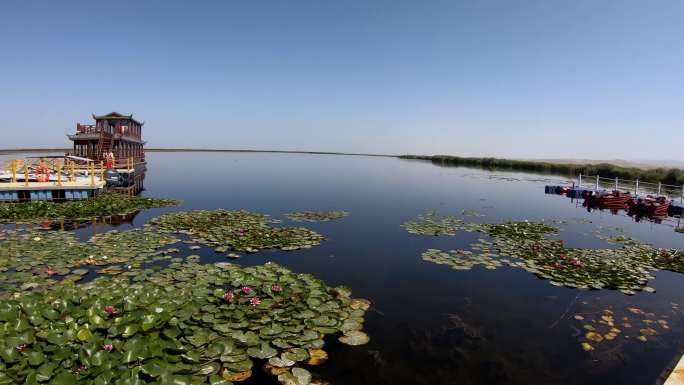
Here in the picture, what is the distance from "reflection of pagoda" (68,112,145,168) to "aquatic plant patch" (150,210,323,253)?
2133 cm

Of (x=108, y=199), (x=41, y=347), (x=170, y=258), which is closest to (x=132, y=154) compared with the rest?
(x=108, y=199)

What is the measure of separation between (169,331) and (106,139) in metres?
37.7

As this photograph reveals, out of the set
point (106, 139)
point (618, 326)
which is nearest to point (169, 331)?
point (618, 326)

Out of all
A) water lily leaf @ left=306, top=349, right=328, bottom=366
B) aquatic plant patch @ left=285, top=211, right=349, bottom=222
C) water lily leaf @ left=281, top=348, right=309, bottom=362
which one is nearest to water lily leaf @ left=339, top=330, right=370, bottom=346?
water lily leaf @ left=306, top=349, right=328, bottom=366

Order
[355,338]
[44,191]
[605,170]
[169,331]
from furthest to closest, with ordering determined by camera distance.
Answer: [605,170]
[44,191]
[355,338]
[169,331]

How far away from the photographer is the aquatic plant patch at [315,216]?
65.6ft

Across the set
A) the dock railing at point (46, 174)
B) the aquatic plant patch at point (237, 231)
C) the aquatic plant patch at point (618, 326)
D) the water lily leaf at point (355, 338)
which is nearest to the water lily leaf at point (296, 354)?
the water lily leaf at point (355, 338)

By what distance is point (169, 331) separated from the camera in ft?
20.0

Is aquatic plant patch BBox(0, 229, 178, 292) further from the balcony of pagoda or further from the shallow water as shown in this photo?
the balcony of pagoda

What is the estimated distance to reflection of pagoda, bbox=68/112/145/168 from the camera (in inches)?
1398

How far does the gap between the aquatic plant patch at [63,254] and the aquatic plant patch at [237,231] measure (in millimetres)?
1582

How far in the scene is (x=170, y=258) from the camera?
447 inches

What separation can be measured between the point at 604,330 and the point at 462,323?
3231mm

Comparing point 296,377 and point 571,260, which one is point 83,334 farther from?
point 571,260
